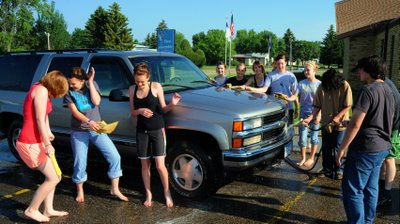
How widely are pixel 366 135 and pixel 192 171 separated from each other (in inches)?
84.1

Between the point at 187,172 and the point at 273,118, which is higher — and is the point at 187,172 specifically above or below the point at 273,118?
below

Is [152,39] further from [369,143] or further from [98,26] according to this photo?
[369,143]

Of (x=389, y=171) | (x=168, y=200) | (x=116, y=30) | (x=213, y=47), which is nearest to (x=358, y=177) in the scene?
(x=389, y=171)

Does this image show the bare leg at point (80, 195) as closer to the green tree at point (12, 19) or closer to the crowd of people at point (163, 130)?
the crowd of people at point (163, 130)

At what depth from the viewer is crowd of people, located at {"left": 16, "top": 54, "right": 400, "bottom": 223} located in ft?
12.4

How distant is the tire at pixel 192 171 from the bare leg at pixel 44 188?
142 cm

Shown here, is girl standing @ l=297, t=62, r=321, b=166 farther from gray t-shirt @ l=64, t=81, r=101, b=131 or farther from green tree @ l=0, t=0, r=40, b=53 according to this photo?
green tree @ l=0, t=0, r=40, b=53

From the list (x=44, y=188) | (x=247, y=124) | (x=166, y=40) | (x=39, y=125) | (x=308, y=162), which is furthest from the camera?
(x=166, y=40)

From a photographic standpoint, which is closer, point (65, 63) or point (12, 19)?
point (65, 63)

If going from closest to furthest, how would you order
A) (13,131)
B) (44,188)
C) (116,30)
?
(44,188) → (13,131) → (116,30)

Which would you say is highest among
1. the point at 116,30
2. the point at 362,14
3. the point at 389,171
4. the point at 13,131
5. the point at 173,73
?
the point at 116,30

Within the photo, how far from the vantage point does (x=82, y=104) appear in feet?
16.0

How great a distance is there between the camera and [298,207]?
494cm

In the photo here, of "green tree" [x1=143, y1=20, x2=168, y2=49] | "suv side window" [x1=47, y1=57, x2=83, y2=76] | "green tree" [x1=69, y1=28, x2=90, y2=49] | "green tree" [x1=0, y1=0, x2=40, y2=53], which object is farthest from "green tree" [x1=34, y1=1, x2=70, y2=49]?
"suv side window" [x1=47, y1=57, x2=83, y2=76]
